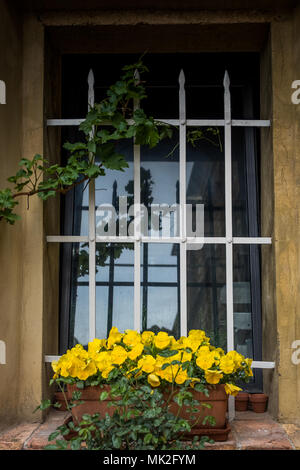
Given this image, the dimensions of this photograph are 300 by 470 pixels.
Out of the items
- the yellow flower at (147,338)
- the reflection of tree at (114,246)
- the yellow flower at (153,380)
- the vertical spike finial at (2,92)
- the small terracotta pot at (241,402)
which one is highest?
the vertical spike finial at (2,92)

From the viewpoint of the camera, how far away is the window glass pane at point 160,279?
271 cm

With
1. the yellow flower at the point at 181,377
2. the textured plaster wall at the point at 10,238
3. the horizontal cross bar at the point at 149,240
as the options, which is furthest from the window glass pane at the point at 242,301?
the textured plaster wall at the point at 10,238

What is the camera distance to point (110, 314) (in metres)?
2.71

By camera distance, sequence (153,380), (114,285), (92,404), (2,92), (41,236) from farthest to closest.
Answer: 1. (114,285)
2. (41,236)
3. (2,92)
4. (92,404)
5. (153,380)

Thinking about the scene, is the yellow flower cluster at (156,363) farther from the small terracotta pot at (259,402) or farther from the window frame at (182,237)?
the small terracotta pot at (259,402)

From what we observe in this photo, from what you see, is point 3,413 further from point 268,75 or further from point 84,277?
point 268,75

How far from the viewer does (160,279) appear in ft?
8.97

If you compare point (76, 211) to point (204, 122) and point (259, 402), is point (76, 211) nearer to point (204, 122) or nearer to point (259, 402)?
point (204, 122)

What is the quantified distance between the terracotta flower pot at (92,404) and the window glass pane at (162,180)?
1.02 m

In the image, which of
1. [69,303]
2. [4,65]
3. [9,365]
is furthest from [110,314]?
[4,65]

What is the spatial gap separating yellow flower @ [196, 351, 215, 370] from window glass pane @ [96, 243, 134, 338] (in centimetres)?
73

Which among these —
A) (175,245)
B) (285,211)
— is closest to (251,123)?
(285,211)

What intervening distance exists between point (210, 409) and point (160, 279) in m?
0.83

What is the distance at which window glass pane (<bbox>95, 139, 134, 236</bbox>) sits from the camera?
2709 millimetres
